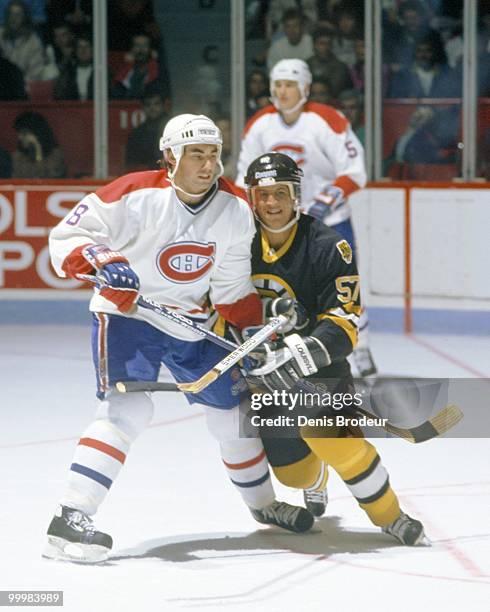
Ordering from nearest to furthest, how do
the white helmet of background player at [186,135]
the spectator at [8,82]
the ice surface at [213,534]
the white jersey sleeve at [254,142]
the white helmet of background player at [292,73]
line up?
the ice surface at [213,534]
the white helmet of background player at [186,135]
the white helmet of background player at [292,73]
the white jersey sleeve at [254,142]
the spectator at [8,82]

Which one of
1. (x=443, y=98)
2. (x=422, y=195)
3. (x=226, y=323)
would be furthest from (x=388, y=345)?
(x=226, y=323)

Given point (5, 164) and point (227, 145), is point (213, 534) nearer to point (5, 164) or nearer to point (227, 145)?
point (227, 145)

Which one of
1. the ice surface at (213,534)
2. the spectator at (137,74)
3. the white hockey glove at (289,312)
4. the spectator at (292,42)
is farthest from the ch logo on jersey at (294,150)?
the white hockey glove at (289,312)

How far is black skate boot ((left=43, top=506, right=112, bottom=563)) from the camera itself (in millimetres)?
3336

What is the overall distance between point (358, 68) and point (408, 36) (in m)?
0.32

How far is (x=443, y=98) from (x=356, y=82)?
48 cm

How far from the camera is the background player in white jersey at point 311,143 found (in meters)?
6.01

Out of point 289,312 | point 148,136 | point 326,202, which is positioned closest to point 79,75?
point 148,136

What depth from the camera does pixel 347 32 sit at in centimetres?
807

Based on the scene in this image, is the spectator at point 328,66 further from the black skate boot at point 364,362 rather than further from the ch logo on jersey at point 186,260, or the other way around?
the ch logo on jersey at point 186,260

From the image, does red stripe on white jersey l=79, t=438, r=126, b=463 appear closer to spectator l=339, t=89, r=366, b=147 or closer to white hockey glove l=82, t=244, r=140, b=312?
white hockey glove l=82, t=244, r=140, b=312

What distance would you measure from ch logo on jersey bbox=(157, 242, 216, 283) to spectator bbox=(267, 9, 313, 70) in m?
4.77

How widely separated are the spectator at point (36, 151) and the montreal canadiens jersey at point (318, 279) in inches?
189
